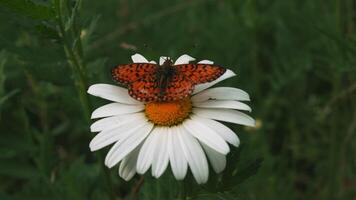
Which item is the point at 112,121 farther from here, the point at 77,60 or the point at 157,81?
the point at 77,60

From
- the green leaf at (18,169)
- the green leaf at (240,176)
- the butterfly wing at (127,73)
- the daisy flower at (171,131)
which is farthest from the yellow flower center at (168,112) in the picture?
the green leaf at (18,169)

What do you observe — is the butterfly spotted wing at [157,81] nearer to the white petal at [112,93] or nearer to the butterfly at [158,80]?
the butterfly at [158,80]

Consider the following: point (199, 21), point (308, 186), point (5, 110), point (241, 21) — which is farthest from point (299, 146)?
point (5, 110)

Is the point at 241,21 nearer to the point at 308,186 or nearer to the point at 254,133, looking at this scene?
the point at 254,133

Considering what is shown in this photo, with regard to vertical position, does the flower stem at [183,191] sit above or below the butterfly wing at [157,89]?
below

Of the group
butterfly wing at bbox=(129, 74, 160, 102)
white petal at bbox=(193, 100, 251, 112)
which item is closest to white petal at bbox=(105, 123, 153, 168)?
butterfly wing at bbox=(129, 74, 160, 102)

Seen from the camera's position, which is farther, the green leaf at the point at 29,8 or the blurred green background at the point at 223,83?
the blurred green background at the point at 223,83

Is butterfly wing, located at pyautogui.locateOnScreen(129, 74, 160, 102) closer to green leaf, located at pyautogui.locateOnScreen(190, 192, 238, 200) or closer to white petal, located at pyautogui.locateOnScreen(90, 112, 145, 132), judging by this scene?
white petal, located at pyautogui.locateOnScreen(90, 112, 145, 132)

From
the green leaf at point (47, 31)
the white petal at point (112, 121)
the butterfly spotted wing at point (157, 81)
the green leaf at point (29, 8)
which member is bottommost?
the white petal at point (112, 121)
